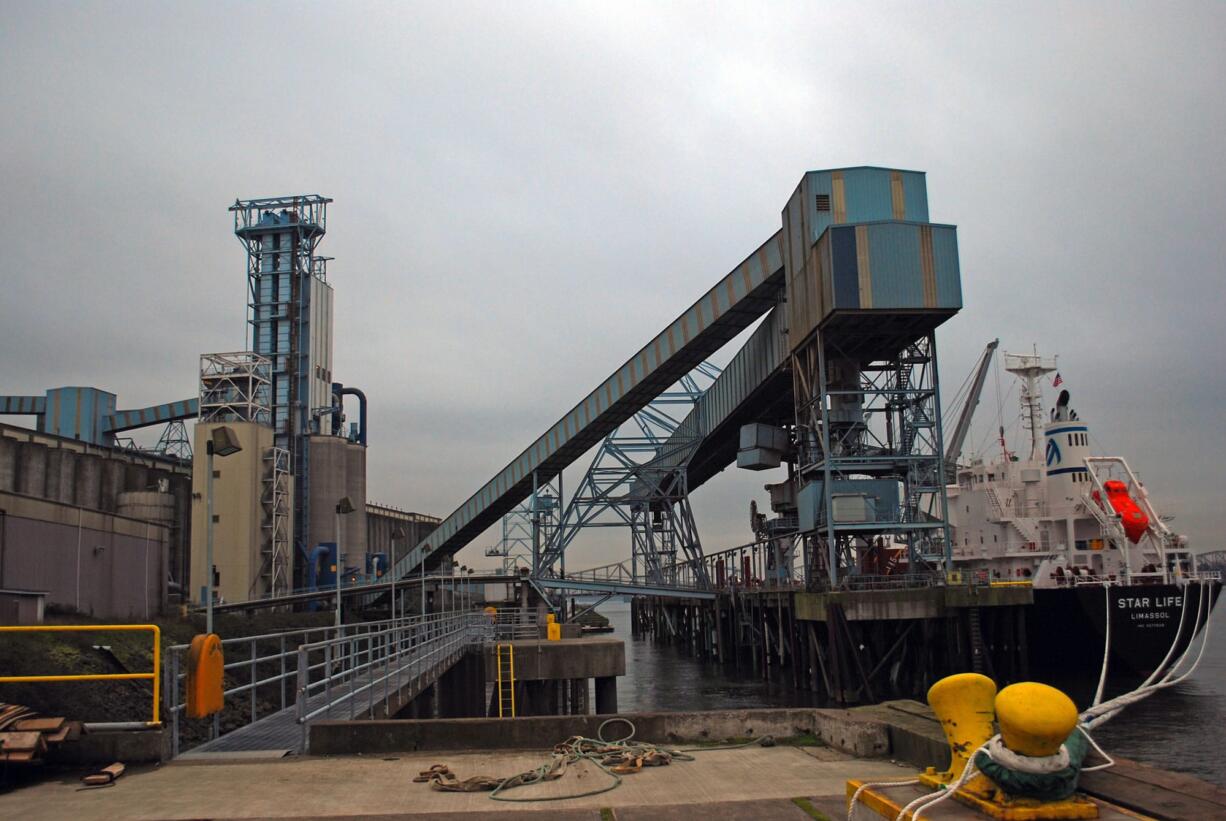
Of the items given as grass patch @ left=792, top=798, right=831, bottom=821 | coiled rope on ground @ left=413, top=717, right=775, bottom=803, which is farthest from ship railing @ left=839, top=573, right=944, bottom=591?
grass patch @ left=792, top=798, right=831, bottom=821

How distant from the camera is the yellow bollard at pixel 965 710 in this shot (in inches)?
228

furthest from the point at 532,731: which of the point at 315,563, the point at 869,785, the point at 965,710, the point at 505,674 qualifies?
the point at 315,563

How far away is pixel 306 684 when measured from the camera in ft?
40.1

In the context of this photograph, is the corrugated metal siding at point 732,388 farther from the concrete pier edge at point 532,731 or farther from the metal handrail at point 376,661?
the concrete pier edge at point 532,731

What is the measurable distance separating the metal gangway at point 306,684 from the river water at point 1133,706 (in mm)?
10484

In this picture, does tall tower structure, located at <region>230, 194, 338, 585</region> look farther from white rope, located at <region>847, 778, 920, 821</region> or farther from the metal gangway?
white rope, located at <region>847, 778, 920, 821</region>

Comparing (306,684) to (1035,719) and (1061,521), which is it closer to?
(1035,719)

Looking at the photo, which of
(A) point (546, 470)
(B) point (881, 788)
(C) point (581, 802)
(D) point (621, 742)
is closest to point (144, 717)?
(D) point (621, 742)

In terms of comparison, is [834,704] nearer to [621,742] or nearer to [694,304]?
[694,304]

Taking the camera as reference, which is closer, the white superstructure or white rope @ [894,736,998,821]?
white rope @ [894,736,998,821]

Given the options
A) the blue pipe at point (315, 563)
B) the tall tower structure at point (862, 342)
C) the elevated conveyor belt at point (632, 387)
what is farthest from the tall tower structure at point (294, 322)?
the tall tower structure at point (862, 342)

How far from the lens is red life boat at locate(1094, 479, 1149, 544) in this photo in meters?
42.0

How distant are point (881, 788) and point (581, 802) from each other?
118 inches

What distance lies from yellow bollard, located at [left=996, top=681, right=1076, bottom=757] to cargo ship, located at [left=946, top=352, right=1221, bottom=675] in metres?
32.9
